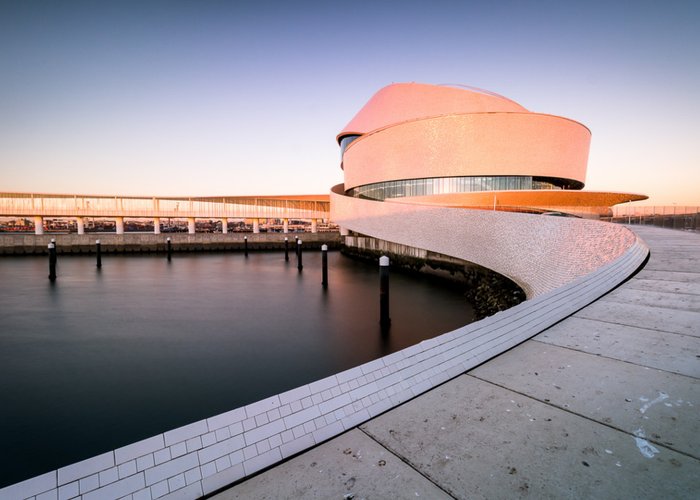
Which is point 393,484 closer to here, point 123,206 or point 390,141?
point 390,141

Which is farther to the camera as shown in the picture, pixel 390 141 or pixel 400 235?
pixel 390 141

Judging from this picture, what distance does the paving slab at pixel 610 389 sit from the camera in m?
1.99

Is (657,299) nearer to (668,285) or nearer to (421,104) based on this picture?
(668,285)

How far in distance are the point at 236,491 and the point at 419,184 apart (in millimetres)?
24800

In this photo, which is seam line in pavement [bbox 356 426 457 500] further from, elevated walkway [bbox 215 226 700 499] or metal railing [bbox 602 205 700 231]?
metal railing [bbox 602 205 700 231]

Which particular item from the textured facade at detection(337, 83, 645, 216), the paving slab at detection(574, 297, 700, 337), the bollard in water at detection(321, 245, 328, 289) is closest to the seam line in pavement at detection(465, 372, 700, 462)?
the paving slab at detection(574, 297, 700, 337)

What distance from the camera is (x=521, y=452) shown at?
187 centimetres

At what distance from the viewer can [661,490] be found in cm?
156

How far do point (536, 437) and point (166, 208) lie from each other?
131 ft

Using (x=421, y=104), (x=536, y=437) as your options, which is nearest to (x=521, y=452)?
(x=536, y=437)

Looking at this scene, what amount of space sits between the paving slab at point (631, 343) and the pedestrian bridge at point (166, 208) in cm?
3770

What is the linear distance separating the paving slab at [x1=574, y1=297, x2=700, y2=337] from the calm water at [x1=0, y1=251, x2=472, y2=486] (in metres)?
5.17

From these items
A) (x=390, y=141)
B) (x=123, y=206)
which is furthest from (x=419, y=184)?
(x=123, y=206)

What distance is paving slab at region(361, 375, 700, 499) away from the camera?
1621 millimetres
